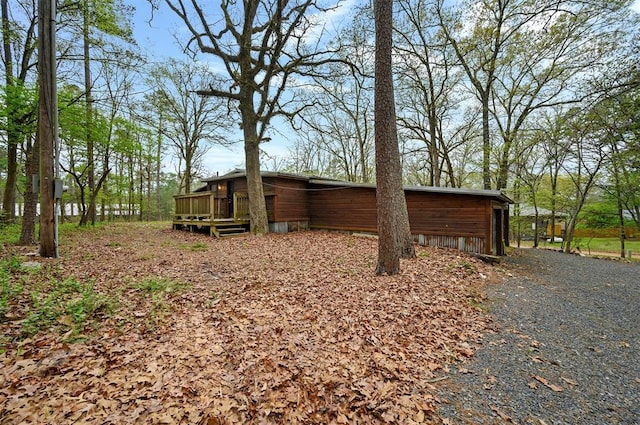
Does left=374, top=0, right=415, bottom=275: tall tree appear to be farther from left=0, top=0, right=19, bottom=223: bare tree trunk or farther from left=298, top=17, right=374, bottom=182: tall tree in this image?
left=0, top=0, right=19, bottom=223: bare tree trunk

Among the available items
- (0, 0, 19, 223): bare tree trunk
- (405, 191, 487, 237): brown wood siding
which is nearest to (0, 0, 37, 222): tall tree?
(0, 0, 19, 223): bare tree trunk

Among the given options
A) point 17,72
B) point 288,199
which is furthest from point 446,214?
point 17,72

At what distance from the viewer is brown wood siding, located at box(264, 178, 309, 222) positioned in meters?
13.0

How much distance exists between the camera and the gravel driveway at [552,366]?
7.44 ft

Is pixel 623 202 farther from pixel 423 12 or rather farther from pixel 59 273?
pixel 59 273

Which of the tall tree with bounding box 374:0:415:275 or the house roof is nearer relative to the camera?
the tall tree with bounding box 374:0:415:275

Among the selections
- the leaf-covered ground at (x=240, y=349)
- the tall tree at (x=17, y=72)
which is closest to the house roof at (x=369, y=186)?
the leaf-covered ground at (x=240, y=349)

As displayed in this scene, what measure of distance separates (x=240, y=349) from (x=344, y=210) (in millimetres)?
10241

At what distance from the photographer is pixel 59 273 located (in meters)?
4.81

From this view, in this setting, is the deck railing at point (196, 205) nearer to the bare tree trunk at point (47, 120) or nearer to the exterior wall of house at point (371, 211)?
the exterior wall of house at point (371, 211)

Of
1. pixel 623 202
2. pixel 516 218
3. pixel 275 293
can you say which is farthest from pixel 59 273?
pixel 516 218

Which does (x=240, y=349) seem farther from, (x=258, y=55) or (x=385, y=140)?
(x=258, y=55)

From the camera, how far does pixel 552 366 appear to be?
2875 mm

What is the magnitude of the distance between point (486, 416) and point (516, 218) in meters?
20.6
